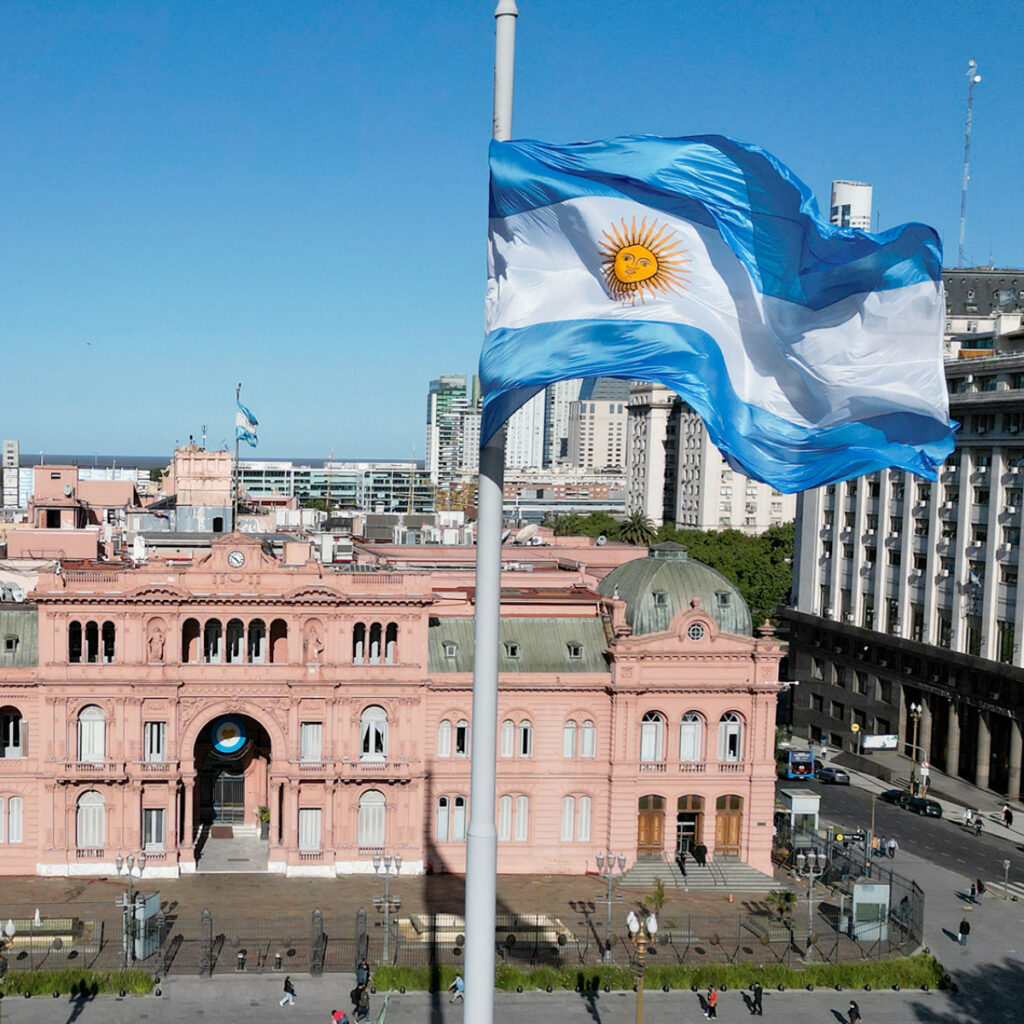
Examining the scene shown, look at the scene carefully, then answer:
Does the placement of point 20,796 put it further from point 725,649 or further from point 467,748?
point 725,649

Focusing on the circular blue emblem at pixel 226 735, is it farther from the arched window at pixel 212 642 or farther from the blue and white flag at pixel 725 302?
the blue and white flag at pixel 725 302

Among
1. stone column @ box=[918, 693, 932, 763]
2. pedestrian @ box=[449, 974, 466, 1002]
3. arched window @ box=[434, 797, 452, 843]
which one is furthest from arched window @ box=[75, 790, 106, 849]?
stone column @ box=[918, 693, 932, 763]

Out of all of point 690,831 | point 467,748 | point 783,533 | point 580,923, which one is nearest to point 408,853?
point 467,748

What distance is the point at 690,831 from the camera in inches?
2731

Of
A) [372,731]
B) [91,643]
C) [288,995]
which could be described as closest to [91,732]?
[91,643]

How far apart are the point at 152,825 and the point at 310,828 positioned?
26.5 feet

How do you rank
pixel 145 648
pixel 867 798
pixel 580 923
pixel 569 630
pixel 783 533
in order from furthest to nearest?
pixel 783 533
pixel 867 798
pixel 569 630
pixel 145 648
pixel 580 923

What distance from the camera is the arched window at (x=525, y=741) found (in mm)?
68875

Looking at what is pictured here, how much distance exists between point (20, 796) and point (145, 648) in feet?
32.8

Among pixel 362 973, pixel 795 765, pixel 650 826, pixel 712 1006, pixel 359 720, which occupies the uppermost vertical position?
pixel 359 720

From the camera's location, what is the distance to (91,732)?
216ft

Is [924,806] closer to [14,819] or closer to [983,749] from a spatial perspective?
[983,749]

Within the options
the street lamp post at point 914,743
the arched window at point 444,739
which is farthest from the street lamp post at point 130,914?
the street lamp post at point 914,743

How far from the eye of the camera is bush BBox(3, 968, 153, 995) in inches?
2021
